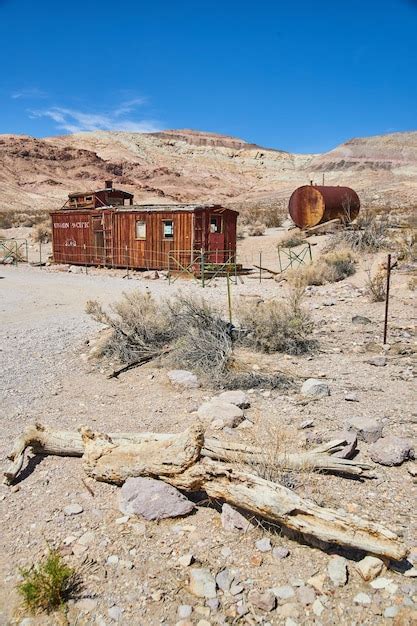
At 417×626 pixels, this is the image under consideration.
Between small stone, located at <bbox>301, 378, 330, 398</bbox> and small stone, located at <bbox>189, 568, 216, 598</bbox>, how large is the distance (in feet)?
8.90

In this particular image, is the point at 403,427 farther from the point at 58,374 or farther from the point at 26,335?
the point at 26,335

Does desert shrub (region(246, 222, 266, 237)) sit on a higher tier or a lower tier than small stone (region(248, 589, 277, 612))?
higher

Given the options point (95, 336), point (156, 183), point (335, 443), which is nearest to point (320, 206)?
point (95, 336)

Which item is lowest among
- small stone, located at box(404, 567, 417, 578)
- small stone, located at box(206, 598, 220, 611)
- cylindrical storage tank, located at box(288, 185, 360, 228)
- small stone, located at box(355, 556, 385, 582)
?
small stone, located at box(206, 598, 220, 611)

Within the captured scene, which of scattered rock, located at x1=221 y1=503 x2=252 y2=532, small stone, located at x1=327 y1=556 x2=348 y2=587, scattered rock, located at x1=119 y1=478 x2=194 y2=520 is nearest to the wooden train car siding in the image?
scattered rock, located at x1=119 y1=478 x2=194 y2=520

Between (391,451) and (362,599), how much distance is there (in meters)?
1.45

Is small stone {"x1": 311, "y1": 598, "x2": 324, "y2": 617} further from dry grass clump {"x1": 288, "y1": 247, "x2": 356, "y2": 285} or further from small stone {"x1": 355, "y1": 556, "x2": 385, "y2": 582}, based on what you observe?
dry grass clump {"x1": 288, "y1": 247, "x2": 356, "y2": 285}

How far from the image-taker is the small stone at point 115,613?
8.94 feet

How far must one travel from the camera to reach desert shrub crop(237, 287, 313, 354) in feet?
23.3

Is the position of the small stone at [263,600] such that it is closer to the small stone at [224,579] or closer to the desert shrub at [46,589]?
the small stone at [224,579]

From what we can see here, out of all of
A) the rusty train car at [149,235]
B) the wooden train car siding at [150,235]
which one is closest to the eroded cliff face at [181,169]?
the wooden train car siding at [150,235]

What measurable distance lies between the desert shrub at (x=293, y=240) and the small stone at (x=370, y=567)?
745 inches

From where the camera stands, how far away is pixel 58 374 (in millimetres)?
6781

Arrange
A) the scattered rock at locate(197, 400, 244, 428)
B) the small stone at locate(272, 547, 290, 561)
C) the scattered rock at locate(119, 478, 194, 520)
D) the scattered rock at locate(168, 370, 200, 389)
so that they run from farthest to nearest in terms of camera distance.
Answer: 1. the scattered rock at locate(168, 370, 200, 389)
2. the scattered rock at locate(197, 400, 244, 428)
3. the scattered rock at locate(119, 478, 194, 520)
4. the small stone at locate(272, 547, 290, 561)
